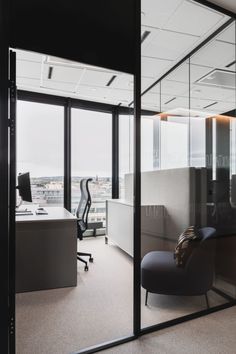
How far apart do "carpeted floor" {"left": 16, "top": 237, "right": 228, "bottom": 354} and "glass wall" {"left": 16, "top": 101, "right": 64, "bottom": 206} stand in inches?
68.2

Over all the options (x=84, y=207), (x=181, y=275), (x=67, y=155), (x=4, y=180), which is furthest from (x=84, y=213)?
(x=4, y=180)

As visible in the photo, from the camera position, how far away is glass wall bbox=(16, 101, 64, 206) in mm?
4383

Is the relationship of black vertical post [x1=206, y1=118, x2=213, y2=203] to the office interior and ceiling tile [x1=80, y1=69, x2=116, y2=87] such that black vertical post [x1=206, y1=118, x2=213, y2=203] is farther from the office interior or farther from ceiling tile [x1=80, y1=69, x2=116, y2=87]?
ceiling tile [x1=80, y1=69, x2=116, y2=87]

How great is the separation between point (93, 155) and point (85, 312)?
3.88 metres

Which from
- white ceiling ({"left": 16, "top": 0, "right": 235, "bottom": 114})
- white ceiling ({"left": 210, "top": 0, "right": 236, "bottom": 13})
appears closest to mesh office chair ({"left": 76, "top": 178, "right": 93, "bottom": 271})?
white ceiling ({"left": 16, "top": 0, "right": 235, "bottom": 114})

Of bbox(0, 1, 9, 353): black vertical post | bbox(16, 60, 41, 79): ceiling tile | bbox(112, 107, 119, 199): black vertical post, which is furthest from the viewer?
bbox(112, 107, 119, 199): black vertical post

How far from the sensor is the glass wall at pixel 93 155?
Answer: 18.9 ft

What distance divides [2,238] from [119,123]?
493 cm

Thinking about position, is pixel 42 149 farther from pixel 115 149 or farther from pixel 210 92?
pixel 210 92

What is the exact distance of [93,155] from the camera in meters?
5.96

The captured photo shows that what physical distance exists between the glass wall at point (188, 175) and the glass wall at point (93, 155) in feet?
9.70

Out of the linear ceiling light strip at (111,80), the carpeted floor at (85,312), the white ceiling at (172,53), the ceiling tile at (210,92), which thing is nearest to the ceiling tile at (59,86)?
the white ceiling at (172,53)

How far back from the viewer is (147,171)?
265cm

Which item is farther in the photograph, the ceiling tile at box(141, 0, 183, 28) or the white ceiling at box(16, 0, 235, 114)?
the white ceiling at box(16, 0, 235, 114)
